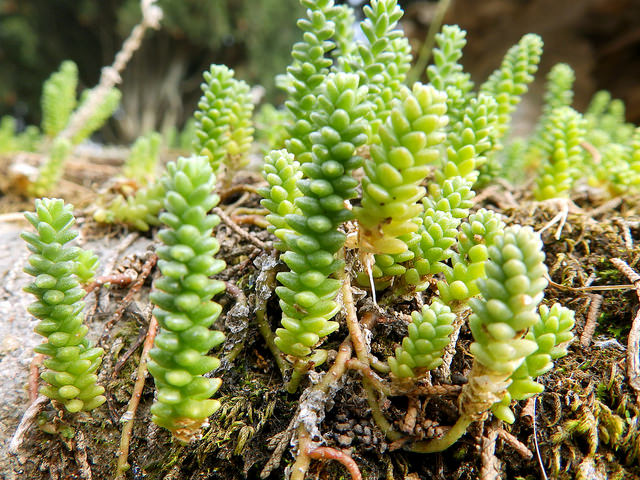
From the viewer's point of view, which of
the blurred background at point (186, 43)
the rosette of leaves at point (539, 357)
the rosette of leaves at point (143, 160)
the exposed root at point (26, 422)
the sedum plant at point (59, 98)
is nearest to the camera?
the rosette of leaves at point (539, 357)

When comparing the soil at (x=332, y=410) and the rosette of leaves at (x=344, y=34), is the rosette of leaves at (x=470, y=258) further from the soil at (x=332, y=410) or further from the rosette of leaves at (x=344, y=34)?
the rosette of leaves at (x=344, y=34)

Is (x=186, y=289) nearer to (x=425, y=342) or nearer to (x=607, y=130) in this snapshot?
(x=425, y=342)

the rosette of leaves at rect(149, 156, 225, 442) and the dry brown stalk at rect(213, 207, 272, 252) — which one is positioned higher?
the dry brown stalk at rect(213, 207, 272, 252)

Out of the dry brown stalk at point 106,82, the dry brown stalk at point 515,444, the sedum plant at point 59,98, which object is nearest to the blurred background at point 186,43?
the dry brown stalk at point 106,82

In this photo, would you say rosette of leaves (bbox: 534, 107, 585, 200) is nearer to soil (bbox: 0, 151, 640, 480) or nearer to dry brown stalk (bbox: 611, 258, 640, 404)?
soil (bbox: 0, 151, 640, 480)

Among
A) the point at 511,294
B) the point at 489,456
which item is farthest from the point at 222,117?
the point at 489,456

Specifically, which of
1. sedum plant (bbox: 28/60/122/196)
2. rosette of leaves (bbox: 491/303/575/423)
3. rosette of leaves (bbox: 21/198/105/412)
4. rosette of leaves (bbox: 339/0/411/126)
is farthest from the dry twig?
sedum plant (bbox: 28/60/122/196)
